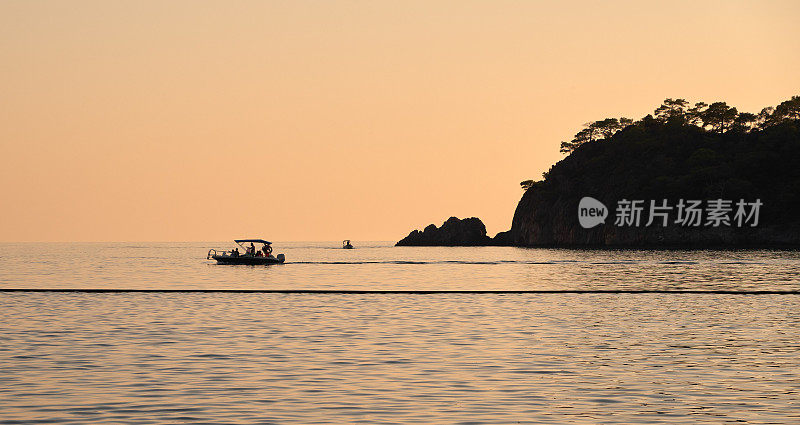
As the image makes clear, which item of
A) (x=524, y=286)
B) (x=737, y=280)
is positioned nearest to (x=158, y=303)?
(x=524, y=286)

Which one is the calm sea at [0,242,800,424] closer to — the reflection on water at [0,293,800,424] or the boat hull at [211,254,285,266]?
the reflection on water at [0,293,800,424]

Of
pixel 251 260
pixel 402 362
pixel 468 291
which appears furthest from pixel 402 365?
pixel 251 260

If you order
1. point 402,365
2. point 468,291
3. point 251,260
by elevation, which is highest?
point 251,260

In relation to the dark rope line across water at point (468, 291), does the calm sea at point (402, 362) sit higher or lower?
lower

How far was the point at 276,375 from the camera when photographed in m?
26.6

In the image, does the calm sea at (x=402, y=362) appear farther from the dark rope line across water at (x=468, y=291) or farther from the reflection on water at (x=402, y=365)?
the dark rope line across water at (x=468, y=291)

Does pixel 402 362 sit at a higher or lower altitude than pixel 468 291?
lower

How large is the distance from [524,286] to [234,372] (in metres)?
57.1

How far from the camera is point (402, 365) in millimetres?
28688

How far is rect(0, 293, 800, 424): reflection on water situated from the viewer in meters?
21.0

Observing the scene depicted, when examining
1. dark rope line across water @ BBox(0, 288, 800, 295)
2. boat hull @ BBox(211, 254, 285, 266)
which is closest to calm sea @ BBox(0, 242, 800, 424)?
dark rope line across water @ BBox(0, 288, 800, 295)

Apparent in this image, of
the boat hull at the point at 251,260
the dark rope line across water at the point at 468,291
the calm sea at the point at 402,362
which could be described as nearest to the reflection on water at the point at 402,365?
the calm sea at the point at 402,362

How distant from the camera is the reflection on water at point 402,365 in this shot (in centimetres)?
2097

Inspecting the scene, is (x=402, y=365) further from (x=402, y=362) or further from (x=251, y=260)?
(x=251, y=260)
